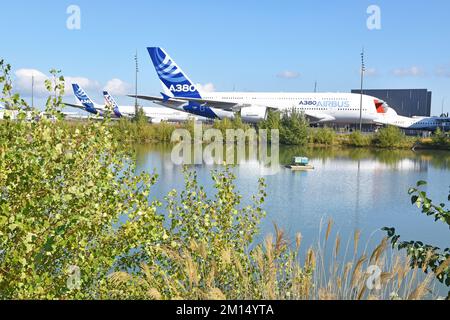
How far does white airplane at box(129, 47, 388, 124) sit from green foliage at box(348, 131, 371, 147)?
5.71 m

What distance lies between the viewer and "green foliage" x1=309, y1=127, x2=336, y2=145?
183ft

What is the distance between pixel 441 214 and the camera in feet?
14.9

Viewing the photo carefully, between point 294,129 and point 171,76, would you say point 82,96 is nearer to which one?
point 171,76

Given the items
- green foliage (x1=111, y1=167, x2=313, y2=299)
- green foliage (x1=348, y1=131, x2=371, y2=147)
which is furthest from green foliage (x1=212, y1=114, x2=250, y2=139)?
green foliage (x1=111, y1=167, x2=313, y2=299)

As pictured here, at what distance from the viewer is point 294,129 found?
5481 centimetres

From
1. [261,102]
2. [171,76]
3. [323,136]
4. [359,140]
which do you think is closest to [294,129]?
[323,136]

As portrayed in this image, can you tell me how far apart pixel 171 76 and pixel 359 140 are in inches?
919

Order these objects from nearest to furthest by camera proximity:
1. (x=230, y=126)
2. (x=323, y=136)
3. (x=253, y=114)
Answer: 1. (x=230, y=126)
2. (x=323, y=136)
3. (x=253, y=114)

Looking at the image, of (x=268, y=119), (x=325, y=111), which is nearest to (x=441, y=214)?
(x=268, y=119)

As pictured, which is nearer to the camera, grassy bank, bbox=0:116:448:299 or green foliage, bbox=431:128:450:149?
grassy bank, bbox=0:116:448:299

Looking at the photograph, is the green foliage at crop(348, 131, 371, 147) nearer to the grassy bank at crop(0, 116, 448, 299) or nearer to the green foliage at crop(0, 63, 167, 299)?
the grassy bank at crop(0, 116, 448, 299)

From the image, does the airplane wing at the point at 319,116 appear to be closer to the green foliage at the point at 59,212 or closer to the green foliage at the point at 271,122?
the green foliage at the point at 271,122

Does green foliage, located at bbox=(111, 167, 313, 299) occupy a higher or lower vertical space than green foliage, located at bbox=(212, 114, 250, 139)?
lower
